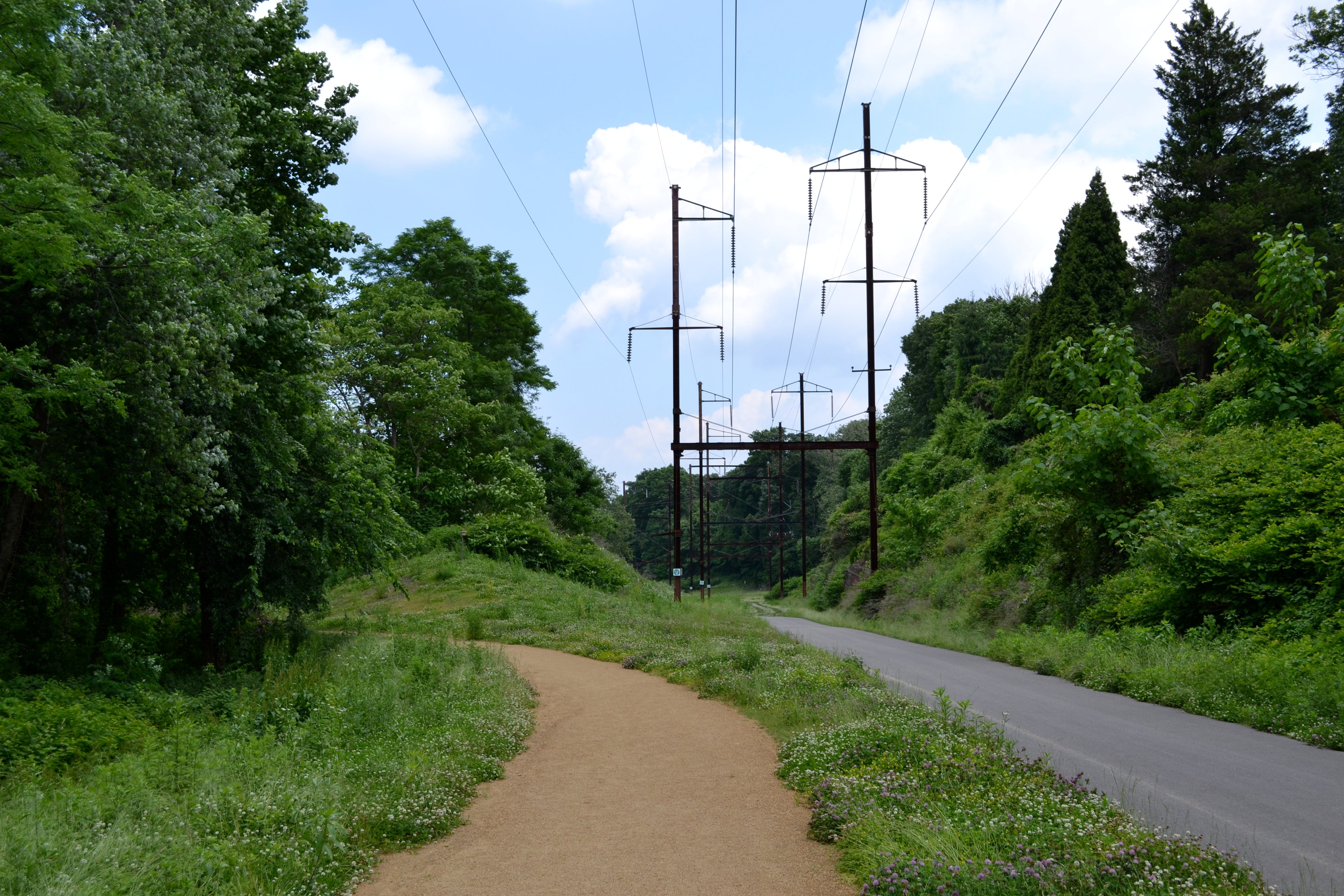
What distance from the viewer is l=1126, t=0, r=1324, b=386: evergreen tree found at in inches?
1171

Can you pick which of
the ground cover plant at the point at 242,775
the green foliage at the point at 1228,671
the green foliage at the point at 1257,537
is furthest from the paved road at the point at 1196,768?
the ground cover plant at the point at 242,775

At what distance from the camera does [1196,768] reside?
25.3 feet

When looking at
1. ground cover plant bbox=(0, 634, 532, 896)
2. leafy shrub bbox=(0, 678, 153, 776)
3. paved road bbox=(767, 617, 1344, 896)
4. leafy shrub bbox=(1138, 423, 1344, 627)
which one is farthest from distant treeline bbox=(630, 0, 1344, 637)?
leafy shrub bbox=(0, 678, 153, 776)

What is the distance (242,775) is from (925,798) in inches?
216

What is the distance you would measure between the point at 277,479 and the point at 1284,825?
1389cm

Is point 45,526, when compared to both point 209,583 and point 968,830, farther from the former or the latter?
point 968,830

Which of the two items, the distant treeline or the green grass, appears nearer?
the green grass

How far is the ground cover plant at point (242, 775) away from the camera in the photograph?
217 inches

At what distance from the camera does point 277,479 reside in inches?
585

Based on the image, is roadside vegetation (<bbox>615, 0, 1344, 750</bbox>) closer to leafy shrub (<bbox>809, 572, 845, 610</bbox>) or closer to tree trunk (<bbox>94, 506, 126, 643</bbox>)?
leafy shrub (<bbox>809, 572, 845, 610</bbox>)

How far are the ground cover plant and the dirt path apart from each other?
14.4 inches

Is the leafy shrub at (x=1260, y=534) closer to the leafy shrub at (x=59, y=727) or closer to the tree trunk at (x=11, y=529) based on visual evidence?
the leafy shrub at (x=59, y=727)

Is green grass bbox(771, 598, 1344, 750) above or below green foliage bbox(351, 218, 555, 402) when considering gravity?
below

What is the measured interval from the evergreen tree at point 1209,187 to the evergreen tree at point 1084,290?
42.5 inches
